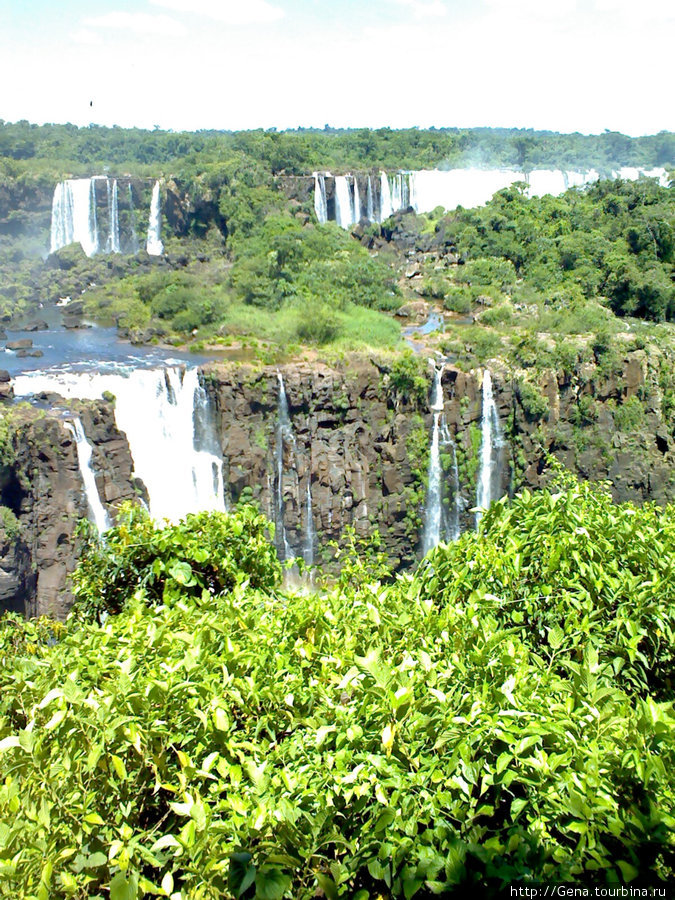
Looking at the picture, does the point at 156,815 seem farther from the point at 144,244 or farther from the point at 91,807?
the point at 144,244

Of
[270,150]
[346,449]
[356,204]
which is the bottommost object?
[346,449]

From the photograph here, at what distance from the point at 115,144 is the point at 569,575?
192 feet

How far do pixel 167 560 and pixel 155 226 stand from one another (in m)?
37.2

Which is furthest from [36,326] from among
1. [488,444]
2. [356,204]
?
[356,204]

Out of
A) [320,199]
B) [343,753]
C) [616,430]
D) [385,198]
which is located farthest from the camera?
[385,198]

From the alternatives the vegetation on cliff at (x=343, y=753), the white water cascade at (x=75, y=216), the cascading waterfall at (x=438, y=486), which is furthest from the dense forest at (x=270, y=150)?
the vegetation on cliff at (x=343, y=753)

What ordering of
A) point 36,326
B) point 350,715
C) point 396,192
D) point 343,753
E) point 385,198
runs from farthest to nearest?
point 396,192 → point 385,198 → point 36,326 → point 350,715 → point 343,753

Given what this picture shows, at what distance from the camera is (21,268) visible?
37.1 m

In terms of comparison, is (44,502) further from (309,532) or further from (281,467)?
(309,532)

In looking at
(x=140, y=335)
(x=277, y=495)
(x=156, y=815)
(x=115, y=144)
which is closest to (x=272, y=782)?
(x=156, y=815)

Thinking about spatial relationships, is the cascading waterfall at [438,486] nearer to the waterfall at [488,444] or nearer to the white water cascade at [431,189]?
the waterfall at [488,444]

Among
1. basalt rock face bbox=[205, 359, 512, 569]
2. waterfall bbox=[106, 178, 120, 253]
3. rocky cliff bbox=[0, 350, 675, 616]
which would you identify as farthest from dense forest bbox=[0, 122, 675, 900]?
waterfall bbox=[106, 178, 120, 253]

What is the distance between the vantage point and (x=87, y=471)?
18.6 metres

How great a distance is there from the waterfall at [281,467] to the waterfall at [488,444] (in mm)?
6329
